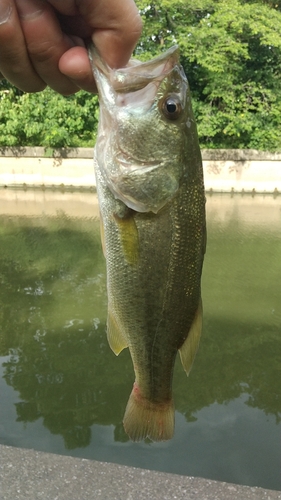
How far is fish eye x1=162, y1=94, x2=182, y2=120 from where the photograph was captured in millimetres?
1628

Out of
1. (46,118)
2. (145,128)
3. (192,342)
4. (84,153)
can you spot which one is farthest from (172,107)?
(46,118)

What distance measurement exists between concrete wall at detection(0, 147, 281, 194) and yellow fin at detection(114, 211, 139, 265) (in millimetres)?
15233

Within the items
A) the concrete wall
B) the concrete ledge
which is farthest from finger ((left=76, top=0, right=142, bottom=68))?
the concrete wall

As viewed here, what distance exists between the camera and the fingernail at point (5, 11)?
1.50 metres

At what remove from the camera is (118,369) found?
18.4 feet

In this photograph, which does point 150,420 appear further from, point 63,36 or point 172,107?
point 63,36

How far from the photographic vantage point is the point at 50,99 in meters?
16.8

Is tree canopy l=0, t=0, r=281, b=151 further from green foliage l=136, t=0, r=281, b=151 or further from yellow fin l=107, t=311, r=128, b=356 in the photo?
yellow fin l=107, t=311, r=128, b=356

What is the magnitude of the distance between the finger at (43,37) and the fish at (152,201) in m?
0.13

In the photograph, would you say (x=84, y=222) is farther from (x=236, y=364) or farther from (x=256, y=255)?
(x=236, y=364)

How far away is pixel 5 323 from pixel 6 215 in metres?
6.43

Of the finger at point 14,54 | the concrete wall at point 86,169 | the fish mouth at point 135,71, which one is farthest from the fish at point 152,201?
the concrete wall at point 86,169

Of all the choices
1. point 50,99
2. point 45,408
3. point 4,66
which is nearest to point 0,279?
point 45,408

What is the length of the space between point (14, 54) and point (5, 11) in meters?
0.16
